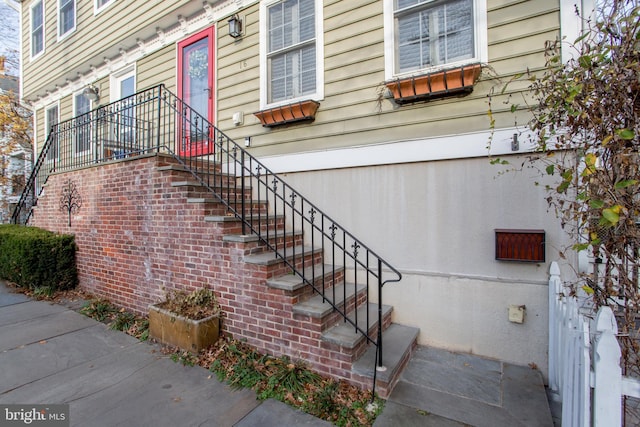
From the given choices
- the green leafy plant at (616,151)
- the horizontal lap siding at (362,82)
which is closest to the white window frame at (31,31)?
the horizontal lap siding at (362,82)

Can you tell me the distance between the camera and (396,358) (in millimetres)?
2738

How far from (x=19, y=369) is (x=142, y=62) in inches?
224

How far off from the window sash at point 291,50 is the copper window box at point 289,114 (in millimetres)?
372

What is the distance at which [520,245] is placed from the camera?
2898mm

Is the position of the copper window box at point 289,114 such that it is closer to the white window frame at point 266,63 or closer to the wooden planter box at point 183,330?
the white window frame at point 266,63

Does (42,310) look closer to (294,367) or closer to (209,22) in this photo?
(294,367)

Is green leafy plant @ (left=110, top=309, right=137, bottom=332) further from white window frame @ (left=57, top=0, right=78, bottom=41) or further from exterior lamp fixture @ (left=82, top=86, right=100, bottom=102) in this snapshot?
white window frame @ (left=57, top=0, right=78, bottom=41)

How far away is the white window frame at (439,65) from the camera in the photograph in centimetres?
310

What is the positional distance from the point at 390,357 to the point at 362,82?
2982 mm

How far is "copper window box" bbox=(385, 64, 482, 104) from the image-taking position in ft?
10.00

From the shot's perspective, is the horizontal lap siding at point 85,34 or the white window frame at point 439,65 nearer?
the white window frame at point 439,65

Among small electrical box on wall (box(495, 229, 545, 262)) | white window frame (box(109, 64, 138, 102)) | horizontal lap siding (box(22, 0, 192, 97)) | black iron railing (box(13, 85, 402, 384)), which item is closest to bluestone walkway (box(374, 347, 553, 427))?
black iron railing (box(13, 85, 402, 384))

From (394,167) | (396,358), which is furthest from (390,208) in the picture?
(396,358)

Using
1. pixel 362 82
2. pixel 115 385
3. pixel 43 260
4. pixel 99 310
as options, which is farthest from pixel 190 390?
pixel 43 260
